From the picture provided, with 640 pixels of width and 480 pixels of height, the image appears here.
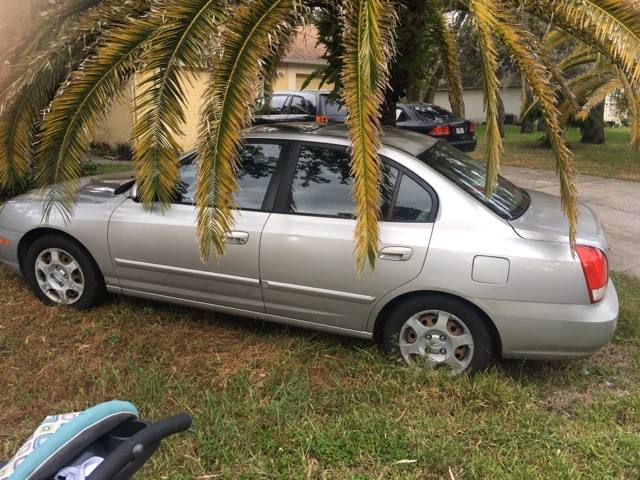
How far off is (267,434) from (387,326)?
1056mm

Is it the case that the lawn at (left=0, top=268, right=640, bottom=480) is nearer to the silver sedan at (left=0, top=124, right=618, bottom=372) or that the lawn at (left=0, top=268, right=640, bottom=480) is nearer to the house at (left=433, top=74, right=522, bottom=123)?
the silver sedan at (left=0, top=124, right=618, bottom=372)

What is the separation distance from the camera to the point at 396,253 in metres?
3.42

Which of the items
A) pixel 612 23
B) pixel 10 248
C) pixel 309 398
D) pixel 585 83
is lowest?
pixel 309 398

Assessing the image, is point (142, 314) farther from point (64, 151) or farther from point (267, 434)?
point (267, 434)

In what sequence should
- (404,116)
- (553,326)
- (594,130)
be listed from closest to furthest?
(553,326), (404,116), (594,130)

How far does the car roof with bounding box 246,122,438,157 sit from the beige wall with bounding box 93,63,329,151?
0.45 metres

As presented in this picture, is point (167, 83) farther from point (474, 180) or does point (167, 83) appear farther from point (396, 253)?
point (474, 180)

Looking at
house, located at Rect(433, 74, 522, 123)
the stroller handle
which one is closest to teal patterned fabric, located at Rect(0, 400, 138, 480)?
the stroller handle

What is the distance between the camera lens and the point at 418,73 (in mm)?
4879

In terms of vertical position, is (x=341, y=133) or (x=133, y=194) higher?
(x=341, y=133)

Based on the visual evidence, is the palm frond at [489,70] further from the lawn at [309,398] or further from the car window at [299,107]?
the car window at [299,107]

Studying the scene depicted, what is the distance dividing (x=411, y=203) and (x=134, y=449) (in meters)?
2.51

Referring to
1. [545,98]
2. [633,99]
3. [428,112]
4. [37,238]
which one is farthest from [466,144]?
[37,238]

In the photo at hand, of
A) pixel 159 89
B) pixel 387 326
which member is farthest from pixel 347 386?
pixel 159 89
